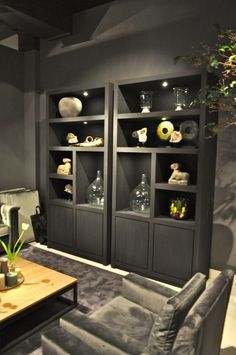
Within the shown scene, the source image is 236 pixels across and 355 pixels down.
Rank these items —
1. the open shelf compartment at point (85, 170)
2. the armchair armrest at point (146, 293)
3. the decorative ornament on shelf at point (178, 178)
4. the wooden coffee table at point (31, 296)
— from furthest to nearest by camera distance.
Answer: the open shelf compartment at point (85, 170)
the decorative ornament on shelf at point (178, 178)
the wooden coffee table at point (31, 296)
the armchair armrest at point (146, 293)

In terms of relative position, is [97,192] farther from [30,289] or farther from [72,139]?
[30,289]

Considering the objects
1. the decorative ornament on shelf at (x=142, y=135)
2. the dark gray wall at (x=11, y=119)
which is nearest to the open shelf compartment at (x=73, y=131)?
the decorative ornament on shelf at (x=142, y=135)

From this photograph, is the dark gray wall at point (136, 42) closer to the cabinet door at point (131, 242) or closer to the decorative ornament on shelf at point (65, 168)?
the cabinet door at point (131, 242)

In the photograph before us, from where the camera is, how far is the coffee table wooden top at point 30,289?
2107 millimetres

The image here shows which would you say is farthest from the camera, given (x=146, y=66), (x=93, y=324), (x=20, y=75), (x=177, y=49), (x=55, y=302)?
(x=20, y=75)

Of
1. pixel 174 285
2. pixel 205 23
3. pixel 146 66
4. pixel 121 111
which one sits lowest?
pixel 174 285

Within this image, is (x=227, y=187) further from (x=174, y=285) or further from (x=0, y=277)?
(x=0, y=277)

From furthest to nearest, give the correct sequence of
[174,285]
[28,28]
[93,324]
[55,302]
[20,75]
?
[20,75]
[28,28]
[174,285]
[55,302]
[93,324]

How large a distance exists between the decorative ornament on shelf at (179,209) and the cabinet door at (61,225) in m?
1.51

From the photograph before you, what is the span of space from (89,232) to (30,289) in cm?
151

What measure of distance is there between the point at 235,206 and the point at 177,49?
6.65 ft

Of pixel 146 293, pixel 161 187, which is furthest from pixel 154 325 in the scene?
pixel 161 187

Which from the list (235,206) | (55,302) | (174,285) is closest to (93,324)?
(55,302)

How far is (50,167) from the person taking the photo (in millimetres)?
4246
